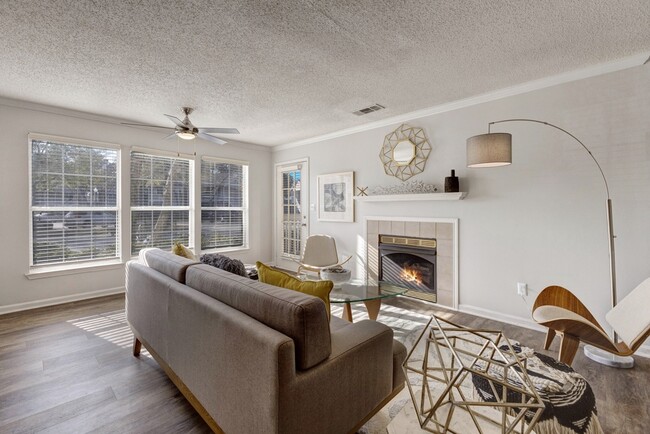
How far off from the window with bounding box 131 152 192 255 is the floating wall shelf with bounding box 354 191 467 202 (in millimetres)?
2986

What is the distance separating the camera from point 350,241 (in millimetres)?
4922

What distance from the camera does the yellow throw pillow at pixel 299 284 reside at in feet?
5.24

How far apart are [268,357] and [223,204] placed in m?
4.92

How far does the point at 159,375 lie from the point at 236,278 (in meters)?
1.29

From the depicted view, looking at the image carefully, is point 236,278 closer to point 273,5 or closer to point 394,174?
point 273,5

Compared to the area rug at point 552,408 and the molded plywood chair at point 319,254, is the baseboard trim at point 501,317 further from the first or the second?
the molded plywood chair at point 319,254

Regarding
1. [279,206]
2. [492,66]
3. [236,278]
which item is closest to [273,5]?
[236,278]

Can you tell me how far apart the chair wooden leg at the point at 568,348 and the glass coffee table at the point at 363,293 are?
1.20m

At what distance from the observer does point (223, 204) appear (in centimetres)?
569

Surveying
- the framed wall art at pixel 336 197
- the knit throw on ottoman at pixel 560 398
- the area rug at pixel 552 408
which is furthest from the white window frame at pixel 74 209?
the knit throw on ottoman at pixel 560 398

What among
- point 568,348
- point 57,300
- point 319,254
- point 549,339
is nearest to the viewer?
point 568,348

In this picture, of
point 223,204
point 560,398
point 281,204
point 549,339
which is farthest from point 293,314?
point 281,204

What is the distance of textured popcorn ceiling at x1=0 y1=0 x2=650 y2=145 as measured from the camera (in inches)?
78.7

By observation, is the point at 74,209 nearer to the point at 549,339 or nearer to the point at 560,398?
the point at 560,398
